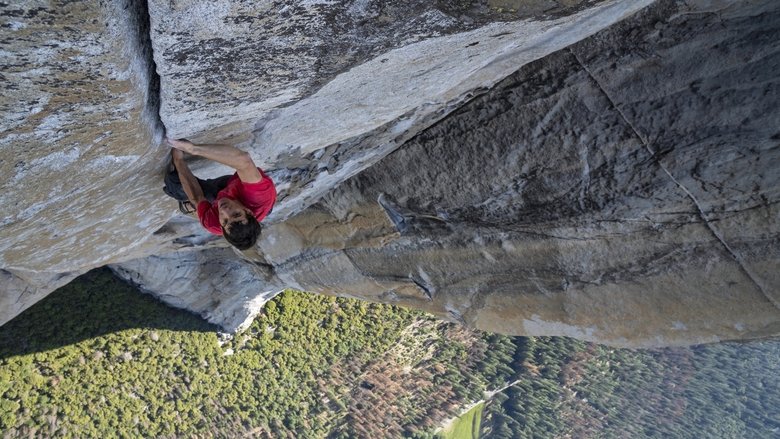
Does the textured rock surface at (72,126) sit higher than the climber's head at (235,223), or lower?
higher

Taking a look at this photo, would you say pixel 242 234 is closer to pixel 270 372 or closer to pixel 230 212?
pixel 230 212

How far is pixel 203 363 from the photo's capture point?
31.8 ft

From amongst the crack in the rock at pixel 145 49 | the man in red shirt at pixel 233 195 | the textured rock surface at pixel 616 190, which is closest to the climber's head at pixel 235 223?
the man in red shirt at pixel 233 195

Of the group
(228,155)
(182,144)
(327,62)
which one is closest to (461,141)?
(228,155)

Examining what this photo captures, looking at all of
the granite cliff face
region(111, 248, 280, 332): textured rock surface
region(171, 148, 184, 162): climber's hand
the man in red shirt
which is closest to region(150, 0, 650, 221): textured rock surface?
the granite cliff face

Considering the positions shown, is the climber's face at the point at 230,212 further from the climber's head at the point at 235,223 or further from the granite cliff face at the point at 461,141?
the granite cliff face at the point at 461,141

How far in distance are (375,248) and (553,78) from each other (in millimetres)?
2447

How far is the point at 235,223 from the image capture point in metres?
3.50

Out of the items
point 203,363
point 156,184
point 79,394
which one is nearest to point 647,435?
point 203,363

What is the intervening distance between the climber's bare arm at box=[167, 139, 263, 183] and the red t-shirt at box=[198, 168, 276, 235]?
7 cm

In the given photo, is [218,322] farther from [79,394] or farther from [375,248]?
[375,248]

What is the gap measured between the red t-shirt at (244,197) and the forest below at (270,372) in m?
4.78

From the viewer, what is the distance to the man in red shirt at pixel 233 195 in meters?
3.43

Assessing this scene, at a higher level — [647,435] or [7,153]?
[7,153]
